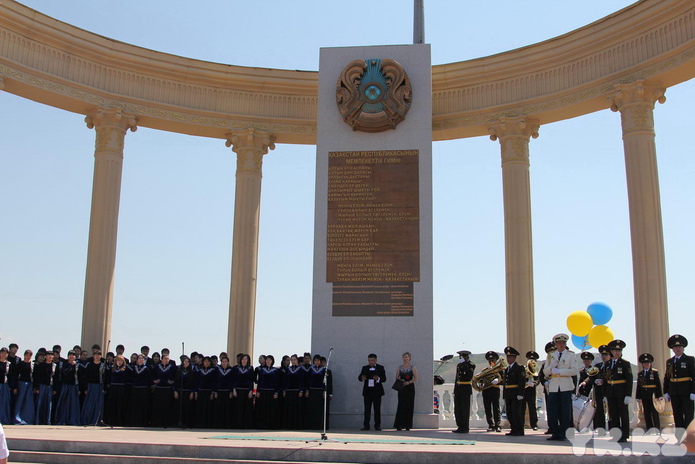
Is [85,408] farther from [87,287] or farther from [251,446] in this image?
[251,446]

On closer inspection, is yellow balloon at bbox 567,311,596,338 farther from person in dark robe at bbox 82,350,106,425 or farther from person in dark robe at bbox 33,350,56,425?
person in dark robe at bbox 33,350,56,425

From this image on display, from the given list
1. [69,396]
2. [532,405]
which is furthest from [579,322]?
[69,396]

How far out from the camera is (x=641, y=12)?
20750 millimetres

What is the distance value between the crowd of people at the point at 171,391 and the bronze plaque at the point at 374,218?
2495mm

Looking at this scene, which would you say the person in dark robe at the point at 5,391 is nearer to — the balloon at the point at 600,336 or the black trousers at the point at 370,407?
the black trousers at the point at 370,407

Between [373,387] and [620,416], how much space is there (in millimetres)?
5579

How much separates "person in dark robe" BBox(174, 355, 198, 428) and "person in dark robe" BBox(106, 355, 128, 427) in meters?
1.28

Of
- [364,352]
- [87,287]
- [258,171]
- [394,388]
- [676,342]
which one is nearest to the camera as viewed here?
[676,342]

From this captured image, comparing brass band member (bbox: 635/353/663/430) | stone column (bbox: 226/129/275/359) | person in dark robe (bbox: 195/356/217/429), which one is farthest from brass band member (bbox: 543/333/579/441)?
→ stone column (bbox: 226/129/275/359)

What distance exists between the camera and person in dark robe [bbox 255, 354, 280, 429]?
18734 mm

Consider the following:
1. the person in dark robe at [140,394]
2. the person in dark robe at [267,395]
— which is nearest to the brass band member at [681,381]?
the person in dark robe at [267,395]

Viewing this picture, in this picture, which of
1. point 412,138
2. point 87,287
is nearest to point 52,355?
point 87,287

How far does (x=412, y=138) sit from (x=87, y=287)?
1034 centimetres

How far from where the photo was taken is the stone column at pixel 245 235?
933 inches
